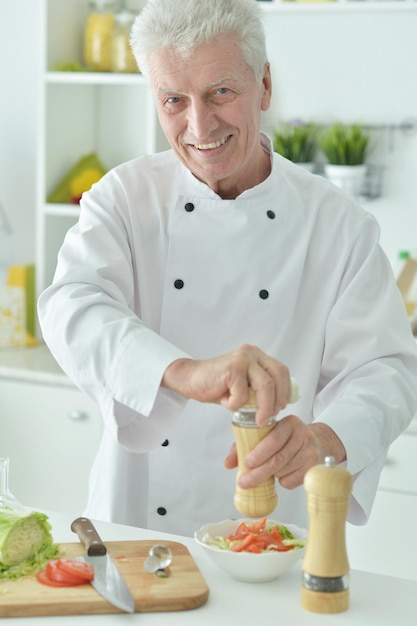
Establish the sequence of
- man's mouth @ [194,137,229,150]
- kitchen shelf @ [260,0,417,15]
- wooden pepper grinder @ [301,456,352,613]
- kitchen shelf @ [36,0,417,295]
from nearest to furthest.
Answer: wooden pepper grinder @ [301,456,352,613], man's mouth @ [194,137,229,150], kitchen shelf @ [260,0,417,15], kitchen shelf @ [36,0,417,295]

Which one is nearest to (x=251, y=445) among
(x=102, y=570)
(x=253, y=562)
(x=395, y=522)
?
(x=253, y=562)

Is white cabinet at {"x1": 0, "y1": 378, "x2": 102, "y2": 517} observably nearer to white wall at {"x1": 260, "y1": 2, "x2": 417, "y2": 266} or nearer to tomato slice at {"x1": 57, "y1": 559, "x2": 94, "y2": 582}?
white wall at {"x1": 260, "y1": 2, "x2": 417, "y2": 266}

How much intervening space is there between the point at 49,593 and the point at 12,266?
2.40 meters

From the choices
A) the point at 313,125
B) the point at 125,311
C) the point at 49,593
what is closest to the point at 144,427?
the point at 125,311

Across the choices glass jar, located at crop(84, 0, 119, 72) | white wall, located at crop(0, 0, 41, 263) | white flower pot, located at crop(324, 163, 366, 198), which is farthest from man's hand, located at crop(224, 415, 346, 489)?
white wall, located at crop(0, 0, 41, 263)

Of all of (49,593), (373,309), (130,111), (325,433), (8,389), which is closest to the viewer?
(49,593)

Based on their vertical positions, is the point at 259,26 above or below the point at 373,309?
above

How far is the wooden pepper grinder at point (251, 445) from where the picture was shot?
1.42m

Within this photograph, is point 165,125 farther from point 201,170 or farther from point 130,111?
point 130,111

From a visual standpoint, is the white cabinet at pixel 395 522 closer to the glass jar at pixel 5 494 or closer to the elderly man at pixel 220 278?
the elderly man at pixel 220 278

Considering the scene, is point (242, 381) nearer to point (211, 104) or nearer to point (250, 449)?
Answer: point (250, 449)

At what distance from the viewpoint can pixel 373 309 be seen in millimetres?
1891

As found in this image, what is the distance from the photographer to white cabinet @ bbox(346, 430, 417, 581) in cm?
→ 287

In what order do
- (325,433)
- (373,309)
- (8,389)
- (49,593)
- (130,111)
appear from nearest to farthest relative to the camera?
(49,593) → (325,433) → (373,309) → (8,389) → (130,111)
